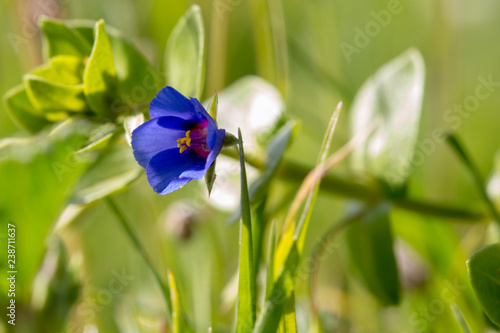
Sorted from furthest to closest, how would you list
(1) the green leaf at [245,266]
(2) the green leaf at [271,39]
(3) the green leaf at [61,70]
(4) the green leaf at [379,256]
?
(2) the green leaf at [271,39] → (4) the green leaf at [379,256] → (3) the green leaf at [61,70] → (1) the green leaf at [245,266]

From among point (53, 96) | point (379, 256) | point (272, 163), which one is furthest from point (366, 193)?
point (53, 96)

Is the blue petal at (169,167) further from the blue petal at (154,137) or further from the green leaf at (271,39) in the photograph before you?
the green leaf at (271,39)

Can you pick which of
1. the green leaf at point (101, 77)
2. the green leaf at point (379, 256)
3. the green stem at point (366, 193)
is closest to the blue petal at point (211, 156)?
the green leaf at point (101, 77)

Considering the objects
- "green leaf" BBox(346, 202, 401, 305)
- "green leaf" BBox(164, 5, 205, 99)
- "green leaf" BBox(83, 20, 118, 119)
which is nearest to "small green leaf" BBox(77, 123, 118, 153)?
"green leaf" BBox(83, 20, 118, 119)

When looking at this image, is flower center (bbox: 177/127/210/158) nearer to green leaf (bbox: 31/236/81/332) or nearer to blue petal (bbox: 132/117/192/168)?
blue petal (bbox: 132/117/192/168)

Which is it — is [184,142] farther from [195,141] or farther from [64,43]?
[64,43]

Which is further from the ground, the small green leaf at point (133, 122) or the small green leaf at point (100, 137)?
the small green leaf at point (133, 122)
